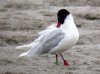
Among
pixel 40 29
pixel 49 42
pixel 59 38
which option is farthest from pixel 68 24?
pixel 40 29

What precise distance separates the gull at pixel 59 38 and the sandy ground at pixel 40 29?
30cm

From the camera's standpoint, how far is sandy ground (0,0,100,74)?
812 centimetres

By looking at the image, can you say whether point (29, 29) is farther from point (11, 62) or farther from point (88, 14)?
point (11, 62)

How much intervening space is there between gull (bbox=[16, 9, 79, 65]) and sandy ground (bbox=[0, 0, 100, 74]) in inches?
11.8

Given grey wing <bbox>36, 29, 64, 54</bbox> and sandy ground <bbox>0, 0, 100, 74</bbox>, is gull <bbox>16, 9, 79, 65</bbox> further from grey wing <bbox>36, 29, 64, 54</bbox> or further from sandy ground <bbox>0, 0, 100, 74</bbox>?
sandy ground <bbox>0, 0, 100, 74</bbox>

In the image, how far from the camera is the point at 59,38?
26.7 ft

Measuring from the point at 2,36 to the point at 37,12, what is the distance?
2967 mm

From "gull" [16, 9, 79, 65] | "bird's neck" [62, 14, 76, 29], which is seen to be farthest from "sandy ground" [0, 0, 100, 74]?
"bird's neck" [62, 14, 76, 29]

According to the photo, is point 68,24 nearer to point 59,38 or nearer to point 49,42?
point 59,38

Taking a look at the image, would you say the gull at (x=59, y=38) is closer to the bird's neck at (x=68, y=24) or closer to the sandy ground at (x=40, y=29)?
the bird's neck at (x=68, y=24)

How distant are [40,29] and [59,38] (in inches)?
154

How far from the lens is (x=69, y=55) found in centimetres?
927

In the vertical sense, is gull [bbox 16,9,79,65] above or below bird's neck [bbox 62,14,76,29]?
below

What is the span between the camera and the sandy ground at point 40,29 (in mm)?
8125
